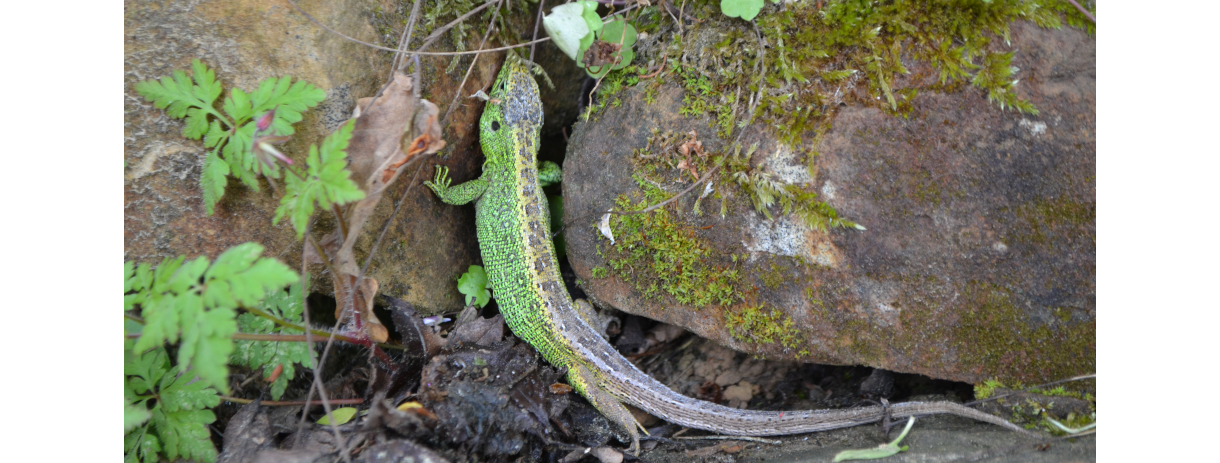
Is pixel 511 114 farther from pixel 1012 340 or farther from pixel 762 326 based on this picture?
pixel 1012 340

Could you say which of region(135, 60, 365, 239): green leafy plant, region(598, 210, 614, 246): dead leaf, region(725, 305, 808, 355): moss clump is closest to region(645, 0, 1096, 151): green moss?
region(598, 210, 614, 246): dead leaf

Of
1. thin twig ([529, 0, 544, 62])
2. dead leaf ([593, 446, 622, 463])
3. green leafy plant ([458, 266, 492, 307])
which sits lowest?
dead leaf ([593, 446, 622, 463])

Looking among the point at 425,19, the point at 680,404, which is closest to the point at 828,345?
the point at 680,404

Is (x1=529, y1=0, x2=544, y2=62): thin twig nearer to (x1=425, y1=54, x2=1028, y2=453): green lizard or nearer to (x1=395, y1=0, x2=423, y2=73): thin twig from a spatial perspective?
(x1=425, y1=54, x2=1028, y2=453): green lizard

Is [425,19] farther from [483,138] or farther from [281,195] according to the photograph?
[281,195]

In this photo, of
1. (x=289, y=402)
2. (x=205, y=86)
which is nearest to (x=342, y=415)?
(x=289, y=402)
